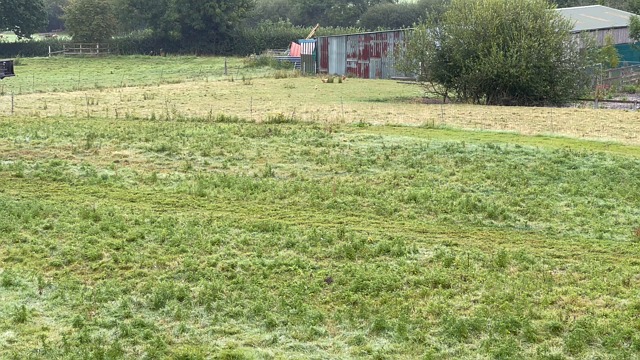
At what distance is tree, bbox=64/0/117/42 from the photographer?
7656 cm

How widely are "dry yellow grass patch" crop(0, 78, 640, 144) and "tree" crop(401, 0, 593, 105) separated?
2.49 metres

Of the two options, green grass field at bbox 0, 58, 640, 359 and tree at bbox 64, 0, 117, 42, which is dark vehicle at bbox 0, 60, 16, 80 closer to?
green grass field at bbox 0, 58, 640, 359

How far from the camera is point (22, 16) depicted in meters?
83.0

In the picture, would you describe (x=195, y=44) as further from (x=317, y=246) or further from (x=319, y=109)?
(x=317, y=246)

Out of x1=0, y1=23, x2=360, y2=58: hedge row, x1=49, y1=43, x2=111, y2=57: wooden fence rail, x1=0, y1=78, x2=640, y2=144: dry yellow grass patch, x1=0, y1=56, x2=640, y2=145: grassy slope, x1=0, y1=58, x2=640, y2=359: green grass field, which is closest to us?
x1=0, y1=58, x2=640, y2=359: green grass field

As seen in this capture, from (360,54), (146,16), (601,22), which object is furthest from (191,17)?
(601,22)

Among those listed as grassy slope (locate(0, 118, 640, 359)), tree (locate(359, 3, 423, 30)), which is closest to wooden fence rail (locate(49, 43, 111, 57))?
tree (locate(359, 3, 423, 30))

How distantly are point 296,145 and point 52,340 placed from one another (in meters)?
11.8

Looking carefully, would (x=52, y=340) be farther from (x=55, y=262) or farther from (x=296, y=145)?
(x=296, y=145)

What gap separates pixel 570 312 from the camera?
35.3ft

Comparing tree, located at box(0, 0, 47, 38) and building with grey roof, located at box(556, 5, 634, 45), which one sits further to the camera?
tree, located at box(0, 0, 47, 38)

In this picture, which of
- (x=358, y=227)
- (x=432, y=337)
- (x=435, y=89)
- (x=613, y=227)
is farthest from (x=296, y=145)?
(x=435, y=89)

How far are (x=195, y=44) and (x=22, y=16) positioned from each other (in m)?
17.3

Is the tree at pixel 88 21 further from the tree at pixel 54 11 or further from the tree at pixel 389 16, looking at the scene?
the tree at pixel 54 11
